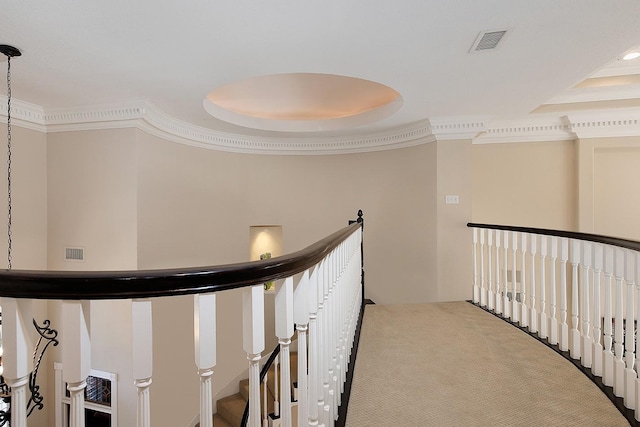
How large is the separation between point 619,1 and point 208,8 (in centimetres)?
247

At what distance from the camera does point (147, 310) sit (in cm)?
74

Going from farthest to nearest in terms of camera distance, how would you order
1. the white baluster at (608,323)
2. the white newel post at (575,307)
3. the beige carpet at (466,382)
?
the white newel post at (575,307) < the white baluster at (608,323) < the beige carpet at (466,382)

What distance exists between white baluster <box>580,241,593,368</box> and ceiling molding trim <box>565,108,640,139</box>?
3298mm

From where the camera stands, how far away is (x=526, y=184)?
4.94m

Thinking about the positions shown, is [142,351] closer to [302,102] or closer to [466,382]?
[466,382]

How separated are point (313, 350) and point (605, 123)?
5451mm

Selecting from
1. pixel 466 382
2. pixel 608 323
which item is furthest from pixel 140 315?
pixel 608 323

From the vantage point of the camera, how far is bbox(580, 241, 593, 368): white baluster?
2.17 m

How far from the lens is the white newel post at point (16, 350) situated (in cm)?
71

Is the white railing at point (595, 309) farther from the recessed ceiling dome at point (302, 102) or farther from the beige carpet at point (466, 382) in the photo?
the recessed ceiling dome at point (302, 102)

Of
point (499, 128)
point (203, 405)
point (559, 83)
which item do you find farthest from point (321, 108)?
point (203, 405)

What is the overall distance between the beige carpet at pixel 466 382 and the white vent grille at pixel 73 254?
3.48 m

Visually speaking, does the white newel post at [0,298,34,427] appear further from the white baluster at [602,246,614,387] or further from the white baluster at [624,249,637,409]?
the white baluster at [602,246,614,387]

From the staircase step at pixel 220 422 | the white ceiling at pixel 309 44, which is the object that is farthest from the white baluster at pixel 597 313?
the staircase step at pixel 220 422
